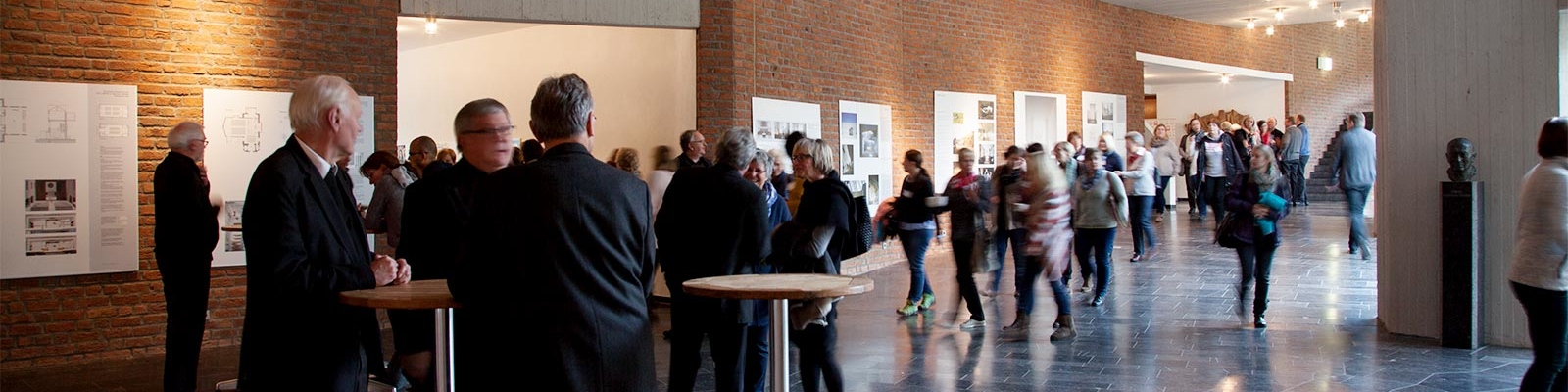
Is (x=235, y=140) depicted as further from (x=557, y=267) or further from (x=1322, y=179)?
(x=1322, y=179)

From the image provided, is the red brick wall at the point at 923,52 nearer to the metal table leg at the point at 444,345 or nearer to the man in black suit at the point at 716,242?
the man in black suit at the point at 716,242

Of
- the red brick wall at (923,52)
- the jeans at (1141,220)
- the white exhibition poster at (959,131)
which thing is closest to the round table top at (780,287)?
the red brick wall at (923,52)

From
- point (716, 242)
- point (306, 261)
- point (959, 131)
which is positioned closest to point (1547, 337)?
point (716, 242)

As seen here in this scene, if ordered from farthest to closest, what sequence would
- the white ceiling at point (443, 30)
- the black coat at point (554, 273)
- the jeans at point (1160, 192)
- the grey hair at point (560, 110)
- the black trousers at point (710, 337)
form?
the jeans at point (1160, 192) → the white ceiling at point (443, 30) → the black trousers at point (710, 337) → the grey hair at point (560, 110) → the black coat at point (554, 273)

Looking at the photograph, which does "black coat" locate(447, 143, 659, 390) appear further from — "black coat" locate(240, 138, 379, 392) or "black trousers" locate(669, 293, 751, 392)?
"black trousers" locate(669, 293, 751, 392)

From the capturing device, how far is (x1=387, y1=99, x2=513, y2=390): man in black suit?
3.55 metres

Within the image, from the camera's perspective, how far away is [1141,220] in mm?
12852

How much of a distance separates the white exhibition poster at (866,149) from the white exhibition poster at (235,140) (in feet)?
18.5

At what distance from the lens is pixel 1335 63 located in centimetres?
2492

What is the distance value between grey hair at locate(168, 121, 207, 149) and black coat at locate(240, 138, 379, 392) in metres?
3.21

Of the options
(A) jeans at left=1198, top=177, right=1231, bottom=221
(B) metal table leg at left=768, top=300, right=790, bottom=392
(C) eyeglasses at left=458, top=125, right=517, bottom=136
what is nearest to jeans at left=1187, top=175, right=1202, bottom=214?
(A) jeans at left=1198, top=177, right=1231, bottom=221

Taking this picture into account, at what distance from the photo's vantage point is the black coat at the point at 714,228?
4.78 meters

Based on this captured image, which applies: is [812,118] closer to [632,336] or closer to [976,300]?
[976,300]

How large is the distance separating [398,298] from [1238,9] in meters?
18.5
